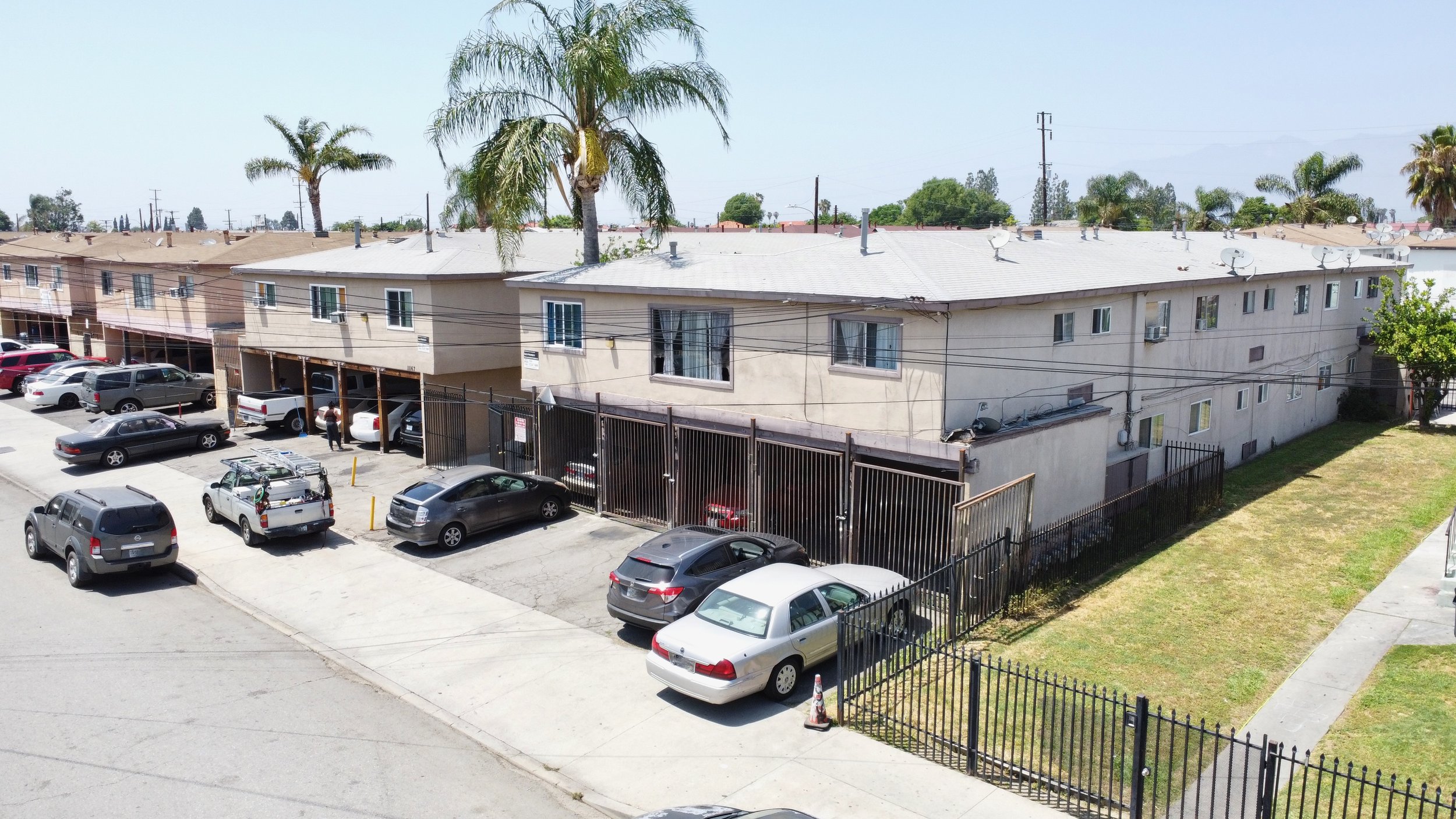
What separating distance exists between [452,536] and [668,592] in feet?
23.1

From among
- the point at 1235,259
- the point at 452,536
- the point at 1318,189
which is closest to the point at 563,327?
the point at 452,536

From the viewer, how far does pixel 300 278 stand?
3081 centimetres

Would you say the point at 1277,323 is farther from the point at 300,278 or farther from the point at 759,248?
the point at 300,278

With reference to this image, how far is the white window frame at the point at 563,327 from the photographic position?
2223 centimetres

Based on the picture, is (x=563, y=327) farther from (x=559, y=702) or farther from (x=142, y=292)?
(x=142, y=292)

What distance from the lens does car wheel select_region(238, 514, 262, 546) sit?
19938 mm

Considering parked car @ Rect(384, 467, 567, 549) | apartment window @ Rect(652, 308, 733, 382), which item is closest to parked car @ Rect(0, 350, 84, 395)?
parked car @ Rect(384, 467, 567, 549)

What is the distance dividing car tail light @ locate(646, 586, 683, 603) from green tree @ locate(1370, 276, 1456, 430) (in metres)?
26.4

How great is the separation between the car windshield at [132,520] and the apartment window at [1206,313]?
22.1 m

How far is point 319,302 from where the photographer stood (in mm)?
30188

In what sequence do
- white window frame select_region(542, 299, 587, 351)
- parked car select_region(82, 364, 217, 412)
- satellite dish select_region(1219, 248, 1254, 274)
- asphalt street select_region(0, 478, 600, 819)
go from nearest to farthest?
asphalt street select_region(0, 478, 600, 819)
white window frame select_region(542, 299, 587, 351)
satellite dish select_region(1219, 248, 1254, 274)
parked car select_region(82, 364, 217, 412)

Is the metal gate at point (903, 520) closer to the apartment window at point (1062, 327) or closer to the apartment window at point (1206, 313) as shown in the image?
the apartment window at point (1062, 327)

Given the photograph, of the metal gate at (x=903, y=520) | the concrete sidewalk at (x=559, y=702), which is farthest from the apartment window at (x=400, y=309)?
the metal gate at (x=903, y=520)

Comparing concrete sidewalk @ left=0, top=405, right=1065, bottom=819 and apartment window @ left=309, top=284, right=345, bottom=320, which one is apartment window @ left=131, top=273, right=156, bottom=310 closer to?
apartment window @ left=309, top=284, right=345, bottom=320
